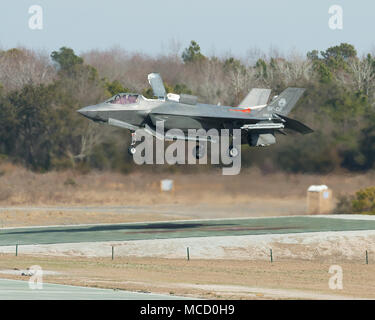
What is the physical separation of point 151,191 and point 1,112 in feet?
73.7

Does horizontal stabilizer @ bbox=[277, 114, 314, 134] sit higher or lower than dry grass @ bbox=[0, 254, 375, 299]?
higher

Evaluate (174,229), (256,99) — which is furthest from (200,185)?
(256,99)

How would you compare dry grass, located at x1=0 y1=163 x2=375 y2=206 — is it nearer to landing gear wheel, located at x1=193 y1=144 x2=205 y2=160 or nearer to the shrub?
landing gear wheel, located at x1=193 y1=144 x2=205 y2=160

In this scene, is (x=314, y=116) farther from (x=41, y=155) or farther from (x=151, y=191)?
(x=41, y=155)

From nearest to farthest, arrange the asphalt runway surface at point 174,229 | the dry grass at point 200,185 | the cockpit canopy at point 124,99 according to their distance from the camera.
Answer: the cockpit canopy at point 124,99, the asphalt runway surface at point 174,229, the dry grass at point 200,185

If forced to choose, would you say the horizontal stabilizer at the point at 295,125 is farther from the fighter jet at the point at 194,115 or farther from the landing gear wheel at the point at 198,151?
the landing gear wheel at the point at 198,151

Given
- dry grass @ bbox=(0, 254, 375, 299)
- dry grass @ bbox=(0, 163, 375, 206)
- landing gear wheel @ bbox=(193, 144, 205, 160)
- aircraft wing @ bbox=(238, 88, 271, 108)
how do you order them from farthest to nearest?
dry grass @ bbox=(0, 163, 375, 206) → aircraft wing @ bbox=(238, 88, 271, 108) → landing gear wheel @ bbox=(193, 144, 205, 160) → dry grass @ bbox=(0, 254, 375, 299)

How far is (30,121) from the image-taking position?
74.4 meters

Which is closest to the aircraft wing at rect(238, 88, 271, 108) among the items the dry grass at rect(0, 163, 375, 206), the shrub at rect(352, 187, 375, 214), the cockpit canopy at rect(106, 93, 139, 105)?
the dry grass at rect(0, 163, 375, 206)

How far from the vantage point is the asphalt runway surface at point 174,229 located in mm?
49938

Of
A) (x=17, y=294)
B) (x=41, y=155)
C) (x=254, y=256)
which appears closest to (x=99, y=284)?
(x=17, y=294)

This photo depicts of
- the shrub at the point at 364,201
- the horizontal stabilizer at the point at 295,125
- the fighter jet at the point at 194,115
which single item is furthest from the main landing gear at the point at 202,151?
the shrub at the point at 364,201

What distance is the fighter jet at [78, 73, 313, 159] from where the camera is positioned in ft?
160

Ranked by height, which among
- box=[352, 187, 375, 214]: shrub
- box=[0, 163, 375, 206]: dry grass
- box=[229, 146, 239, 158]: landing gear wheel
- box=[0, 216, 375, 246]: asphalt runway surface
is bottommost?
box=[0, 216, 375, 246]: asphalt runway surface
